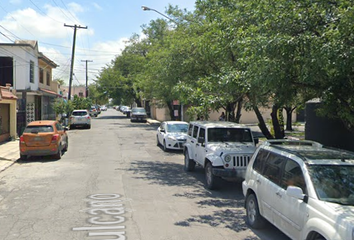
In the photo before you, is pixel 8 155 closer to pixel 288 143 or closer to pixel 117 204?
pixel 117 204

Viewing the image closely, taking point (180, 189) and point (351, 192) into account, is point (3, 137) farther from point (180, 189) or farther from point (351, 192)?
point (351, 192)

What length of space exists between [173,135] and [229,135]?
23.0 ft

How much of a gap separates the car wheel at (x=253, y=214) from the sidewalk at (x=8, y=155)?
9535mm

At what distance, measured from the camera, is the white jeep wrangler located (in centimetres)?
911

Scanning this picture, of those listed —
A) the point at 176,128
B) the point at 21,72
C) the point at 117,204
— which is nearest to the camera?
the point at 117,204

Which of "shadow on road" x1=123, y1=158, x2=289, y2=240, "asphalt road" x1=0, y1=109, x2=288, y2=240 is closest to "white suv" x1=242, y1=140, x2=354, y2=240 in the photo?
"shadow on road" x1=123, y1=158, x2=289, y2=240

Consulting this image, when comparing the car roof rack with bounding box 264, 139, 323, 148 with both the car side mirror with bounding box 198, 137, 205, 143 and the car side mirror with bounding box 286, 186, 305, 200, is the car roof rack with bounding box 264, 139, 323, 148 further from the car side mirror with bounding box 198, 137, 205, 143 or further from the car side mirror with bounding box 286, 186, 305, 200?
the car side mirror with bounding box 198, 137, 205, 143

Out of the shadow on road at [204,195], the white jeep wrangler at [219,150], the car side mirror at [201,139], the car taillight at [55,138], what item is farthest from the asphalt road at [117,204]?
the car side mirror at [201,139]

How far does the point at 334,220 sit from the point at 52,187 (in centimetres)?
789

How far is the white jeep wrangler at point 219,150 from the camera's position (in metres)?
9.11

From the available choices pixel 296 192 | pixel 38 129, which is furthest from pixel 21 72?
pixel 296 192

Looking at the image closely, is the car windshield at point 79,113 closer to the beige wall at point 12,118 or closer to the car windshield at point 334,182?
the beige wall at point 12,118

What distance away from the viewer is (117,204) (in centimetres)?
803

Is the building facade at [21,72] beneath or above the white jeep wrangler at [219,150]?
above
